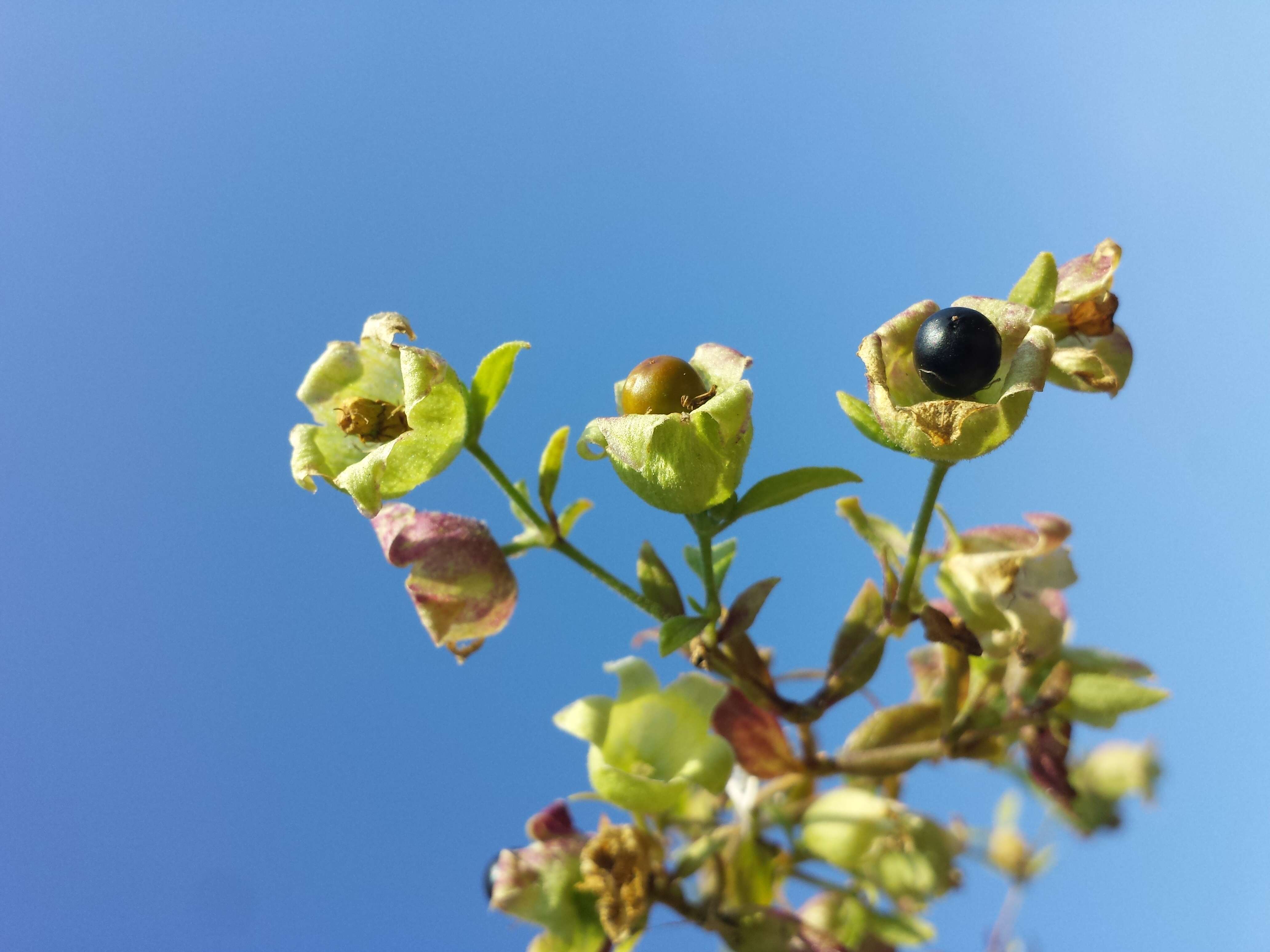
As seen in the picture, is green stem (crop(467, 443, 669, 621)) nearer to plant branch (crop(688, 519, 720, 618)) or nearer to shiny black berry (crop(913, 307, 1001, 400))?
plant branch (crop(688, 519, 720, 618))

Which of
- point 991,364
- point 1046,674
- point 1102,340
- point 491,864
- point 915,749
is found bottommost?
point 491,864

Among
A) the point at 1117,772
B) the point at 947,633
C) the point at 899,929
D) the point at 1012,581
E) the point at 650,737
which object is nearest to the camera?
A: the point at 947,633

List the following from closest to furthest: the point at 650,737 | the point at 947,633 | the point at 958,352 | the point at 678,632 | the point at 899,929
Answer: the point at 958,352 → the point at 678,632 → the point at 947,633 → the point at 650,737 → the point at 899,929

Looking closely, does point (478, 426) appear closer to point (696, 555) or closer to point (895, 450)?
point (696, 555)

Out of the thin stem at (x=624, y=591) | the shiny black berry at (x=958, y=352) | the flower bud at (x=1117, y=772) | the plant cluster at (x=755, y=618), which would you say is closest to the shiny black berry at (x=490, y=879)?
the plant cluster at (x=755, y=618)

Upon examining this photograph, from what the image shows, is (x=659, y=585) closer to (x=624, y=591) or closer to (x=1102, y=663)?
(x=624, y=591)

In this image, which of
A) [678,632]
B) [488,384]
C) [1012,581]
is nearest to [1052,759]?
[1012,581]

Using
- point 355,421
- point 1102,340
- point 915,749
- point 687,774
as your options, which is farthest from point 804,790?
point 355,421
